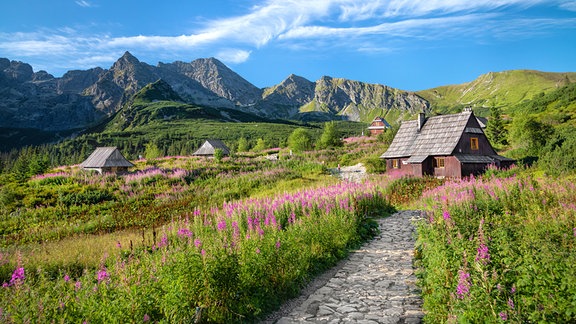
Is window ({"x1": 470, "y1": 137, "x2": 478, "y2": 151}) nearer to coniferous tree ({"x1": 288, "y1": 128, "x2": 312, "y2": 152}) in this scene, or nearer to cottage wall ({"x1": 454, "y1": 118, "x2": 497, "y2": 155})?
cottage wall ({"x1": 454, "y1": 118, "x2": 497, "y2": 155})

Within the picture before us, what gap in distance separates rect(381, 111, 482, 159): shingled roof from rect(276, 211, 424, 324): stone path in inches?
924

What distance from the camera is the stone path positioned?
5637 mm

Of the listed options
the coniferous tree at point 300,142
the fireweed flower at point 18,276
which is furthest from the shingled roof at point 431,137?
the fireweed flower at point 18,276

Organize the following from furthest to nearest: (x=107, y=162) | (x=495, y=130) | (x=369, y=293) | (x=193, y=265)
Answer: (x=495, y=130) → (x=107, y=162) → (x=369, y=293) → (x=193, y=265)

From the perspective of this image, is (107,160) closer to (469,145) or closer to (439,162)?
(439,162)

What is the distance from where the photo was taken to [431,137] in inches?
1284

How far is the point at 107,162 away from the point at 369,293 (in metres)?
31.0

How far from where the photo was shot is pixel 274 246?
7.02 metres

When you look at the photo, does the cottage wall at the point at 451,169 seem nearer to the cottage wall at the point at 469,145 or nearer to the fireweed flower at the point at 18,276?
the cottage wall at the point at 469,145

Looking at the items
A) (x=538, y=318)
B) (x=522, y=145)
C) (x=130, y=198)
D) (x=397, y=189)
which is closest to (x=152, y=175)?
(x=130, y=198)

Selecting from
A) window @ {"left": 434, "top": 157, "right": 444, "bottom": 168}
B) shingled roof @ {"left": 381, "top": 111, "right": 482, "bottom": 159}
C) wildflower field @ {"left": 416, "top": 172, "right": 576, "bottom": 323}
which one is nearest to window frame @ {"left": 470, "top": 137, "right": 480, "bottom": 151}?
shingled roof @ {"left": 381, "top": 111, "right": 482, "bottom": 159}

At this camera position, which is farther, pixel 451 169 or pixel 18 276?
pixel 451 169

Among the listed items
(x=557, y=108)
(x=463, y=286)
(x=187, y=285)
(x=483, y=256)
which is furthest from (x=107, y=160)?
(x=557, y=108)

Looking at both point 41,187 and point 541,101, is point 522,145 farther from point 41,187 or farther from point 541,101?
point 541,101
